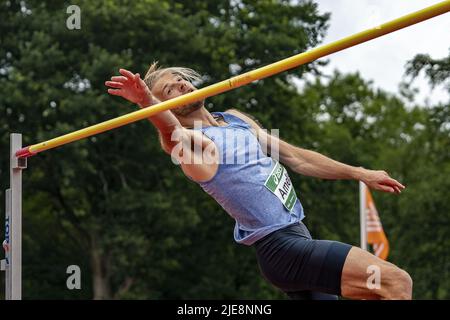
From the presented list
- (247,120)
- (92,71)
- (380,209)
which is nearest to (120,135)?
(92,71)

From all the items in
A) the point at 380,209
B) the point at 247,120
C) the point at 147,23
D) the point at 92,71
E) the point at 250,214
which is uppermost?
the point at 147,23

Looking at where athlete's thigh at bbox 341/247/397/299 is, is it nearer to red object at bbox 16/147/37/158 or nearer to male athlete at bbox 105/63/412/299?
male athlete at bbox 105/63/412/299

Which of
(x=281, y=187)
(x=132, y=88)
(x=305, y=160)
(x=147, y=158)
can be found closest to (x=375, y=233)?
(x=147, y=158)

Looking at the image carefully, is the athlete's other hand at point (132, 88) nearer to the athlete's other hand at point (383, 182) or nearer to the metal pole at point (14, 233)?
the athlete's other hand at point (383, 182)

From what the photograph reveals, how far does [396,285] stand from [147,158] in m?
18.0

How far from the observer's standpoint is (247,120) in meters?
5.07

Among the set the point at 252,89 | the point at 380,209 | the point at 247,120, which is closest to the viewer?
the point at 247,120

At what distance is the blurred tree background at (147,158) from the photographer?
19984 millimetres

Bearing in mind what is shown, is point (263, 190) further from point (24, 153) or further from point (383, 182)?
point (24, 153)

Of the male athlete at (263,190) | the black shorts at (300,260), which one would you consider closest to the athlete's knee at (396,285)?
the male athlete at (263,190)

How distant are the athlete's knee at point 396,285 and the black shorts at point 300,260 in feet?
0.75

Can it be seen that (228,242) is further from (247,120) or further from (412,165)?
(247,120)

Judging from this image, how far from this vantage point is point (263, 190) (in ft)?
15.0

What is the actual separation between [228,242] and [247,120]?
60.9ft
